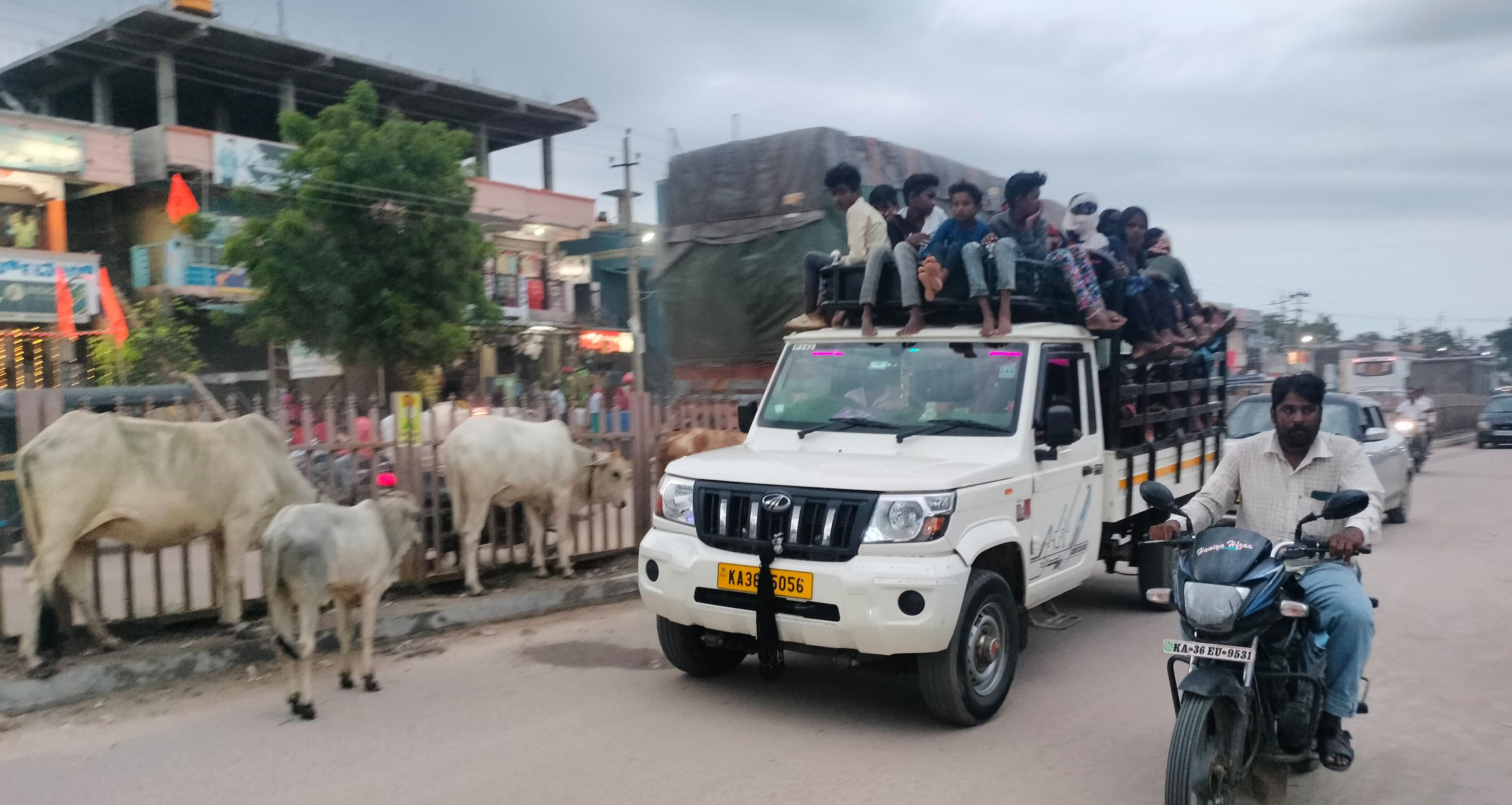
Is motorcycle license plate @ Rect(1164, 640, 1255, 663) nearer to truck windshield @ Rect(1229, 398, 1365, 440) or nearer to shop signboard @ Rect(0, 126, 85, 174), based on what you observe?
truck windshield @ Rect(1229, 398, 1365, 440)

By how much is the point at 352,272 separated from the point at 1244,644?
2030cm

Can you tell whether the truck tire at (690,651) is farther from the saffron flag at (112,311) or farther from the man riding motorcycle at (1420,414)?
the saffron flag at (112,311)

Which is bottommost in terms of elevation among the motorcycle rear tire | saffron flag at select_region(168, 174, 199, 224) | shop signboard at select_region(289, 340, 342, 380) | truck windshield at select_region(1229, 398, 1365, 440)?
the motorcycle rear tire

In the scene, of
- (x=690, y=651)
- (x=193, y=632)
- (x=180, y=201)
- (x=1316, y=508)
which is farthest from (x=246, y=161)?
(x=1316, y=508)

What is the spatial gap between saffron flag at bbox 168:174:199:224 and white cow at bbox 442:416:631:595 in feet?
63.2

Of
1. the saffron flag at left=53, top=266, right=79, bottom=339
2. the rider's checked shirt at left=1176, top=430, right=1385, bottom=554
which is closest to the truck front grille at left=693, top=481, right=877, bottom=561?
the rider's checked shirt at left=1176, top=430, right=1385, bottom=554

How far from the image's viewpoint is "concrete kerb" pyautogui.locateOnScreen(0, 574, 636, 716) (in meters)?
5.70

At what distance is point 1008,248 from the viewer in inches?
242

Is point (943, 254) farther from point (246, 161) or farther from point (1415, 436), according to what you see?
point (246, 161)

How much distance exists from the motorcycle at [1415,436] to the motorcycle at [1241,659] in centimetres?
1837

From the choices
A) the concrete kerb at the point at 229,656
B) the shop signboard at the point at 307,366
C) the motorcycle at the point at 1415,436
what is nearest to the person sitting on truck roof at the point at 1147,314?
the concrete kerb at the point at 229,656

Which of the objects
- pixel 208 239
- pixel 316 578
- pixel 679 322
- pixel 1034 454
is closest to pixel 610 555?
pixel 679 322

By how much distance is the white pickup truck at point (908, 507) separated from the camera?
16.3 ft

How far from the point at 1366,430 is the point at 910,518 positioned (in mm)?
9560
